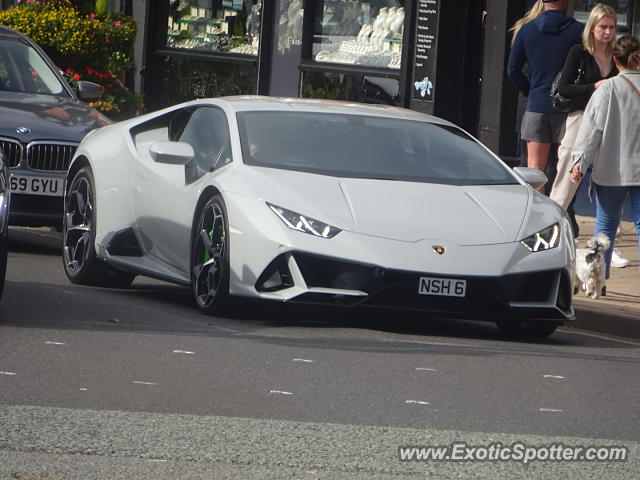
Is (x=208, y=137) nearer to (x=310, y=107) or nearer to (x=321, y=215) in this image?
(x=310, y=107)

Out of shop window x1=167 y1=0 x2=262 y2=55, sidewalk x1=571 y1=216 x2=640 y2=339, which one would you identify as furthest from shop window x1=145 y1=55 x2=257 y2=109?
sidewalk x1=571 y1=216 x2=640 y2=339

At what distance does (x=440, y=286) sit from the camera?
858 centimetres

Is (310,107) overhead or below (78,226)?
overhead

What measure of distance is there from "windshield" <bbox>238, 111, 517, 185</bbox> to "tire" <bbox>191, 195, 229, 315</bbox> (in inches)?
16.2

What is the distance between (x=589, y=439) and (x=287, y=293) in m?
2.72

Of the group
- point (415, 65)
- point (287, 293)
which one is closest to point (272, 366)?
point (287, 293)

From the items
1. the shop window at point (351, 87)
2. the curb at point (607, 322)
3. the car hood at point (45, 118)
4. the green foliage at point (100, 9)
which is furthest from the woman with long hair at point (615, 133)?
the green foliage at point (100, 9)

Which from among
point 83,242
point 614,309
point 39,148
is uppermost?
point 39,148

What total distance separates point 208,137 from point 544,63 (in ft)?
12.6

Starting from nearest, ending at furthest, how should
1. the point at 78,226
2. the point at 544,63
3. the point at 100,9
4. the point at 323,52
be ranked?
the point at 78,226
the point at 544,63
the point at 100,9
the point at 323,52

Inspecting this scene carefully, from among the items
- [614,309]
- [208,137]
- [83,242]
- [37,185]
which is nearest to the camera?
[208,137]

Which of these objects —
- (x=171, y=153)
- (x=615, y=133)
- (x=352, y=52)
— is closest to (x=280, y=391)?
(x=171, y=153)

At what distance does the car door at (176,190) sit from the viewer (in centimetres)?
954

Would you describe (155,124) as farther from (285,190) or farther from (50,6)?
(50,6)
